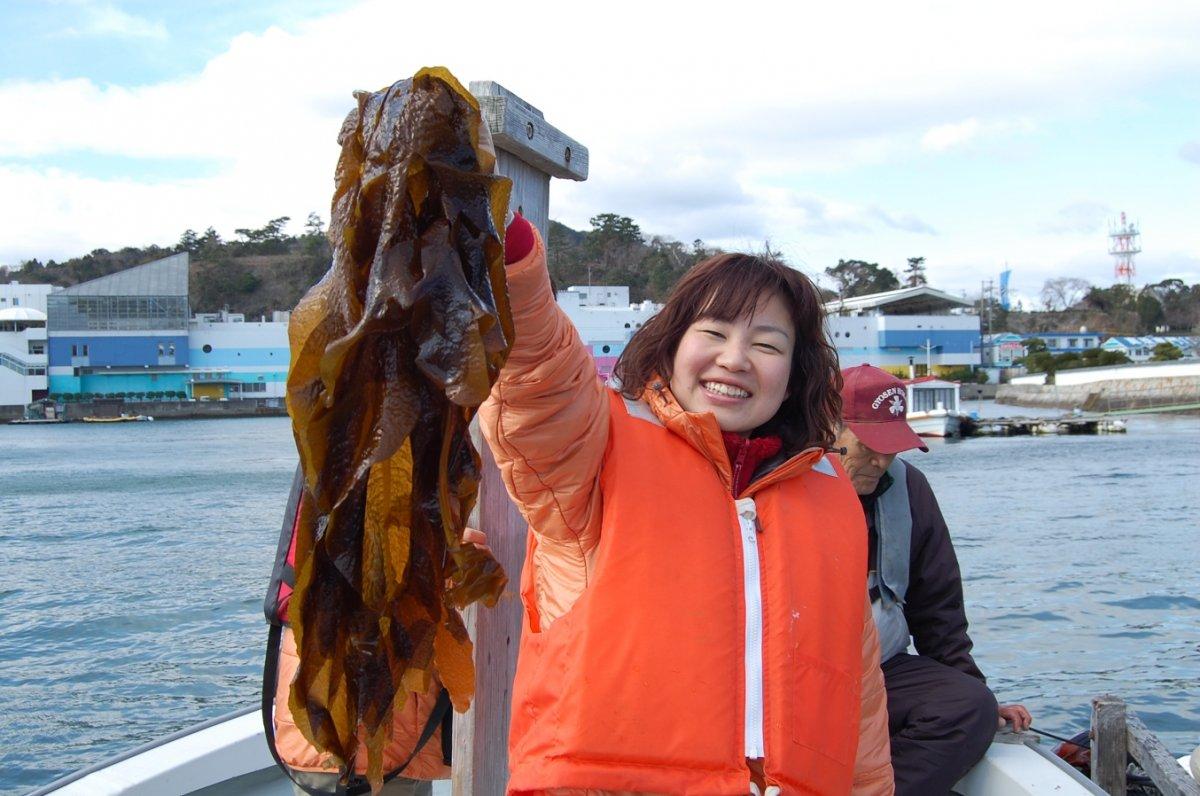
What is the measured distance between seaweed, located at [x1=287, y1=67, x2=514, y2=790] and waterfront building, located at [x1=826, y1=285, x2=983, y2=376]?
200 ft

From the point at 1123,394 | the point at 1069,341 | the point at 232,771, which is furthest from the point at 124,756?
the point at 1069,341

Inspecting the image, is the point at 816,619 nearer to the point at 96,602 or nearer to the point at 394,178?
the point at 394,178

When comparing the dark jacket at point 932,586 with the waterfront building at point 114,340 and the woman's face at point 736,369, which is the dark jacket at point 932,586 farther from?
the waterfront building at point 114,340

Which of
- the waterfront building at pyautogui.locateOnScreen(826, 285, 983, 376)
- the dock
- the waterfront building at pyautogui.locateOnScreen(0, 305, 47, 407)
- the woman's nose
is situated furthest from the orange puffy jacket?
the waterfront building at pyautogui.locateOnScreen(0, 305, 47, 407)

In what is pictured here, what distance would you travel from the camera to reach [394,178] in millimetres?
1140

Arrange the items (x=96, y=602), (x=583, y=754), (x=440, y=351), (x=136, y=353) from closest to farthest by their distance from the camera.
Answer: (x=440, y=351)
(x=583, y=754)
(x=96, y=602)
(x=136, y=353)

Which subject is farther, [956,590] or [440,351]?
[956,590]

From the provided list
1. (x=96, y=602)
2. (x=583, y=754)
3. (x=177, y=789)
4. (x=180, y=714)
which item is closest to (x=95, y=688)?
(x=180, y=714)

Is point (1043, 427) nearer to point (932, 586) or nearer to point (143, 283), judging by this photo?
point (932, 586)

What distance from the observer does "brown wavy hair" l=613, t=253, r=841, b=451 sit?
6.05 feet

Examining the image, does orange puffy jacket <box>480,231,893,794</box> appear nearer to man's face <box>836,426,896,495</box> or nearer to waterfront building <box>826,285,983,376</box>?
man's face <box>836,426,896,495</box>

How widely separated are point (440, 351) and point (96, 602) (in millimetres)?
14206

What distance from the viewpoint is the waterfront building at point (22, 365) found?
5941cm

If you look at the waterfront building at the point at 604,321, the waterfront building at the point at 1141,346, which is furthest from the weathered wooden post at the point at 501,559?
the waterfront building at the point at 1141,346
